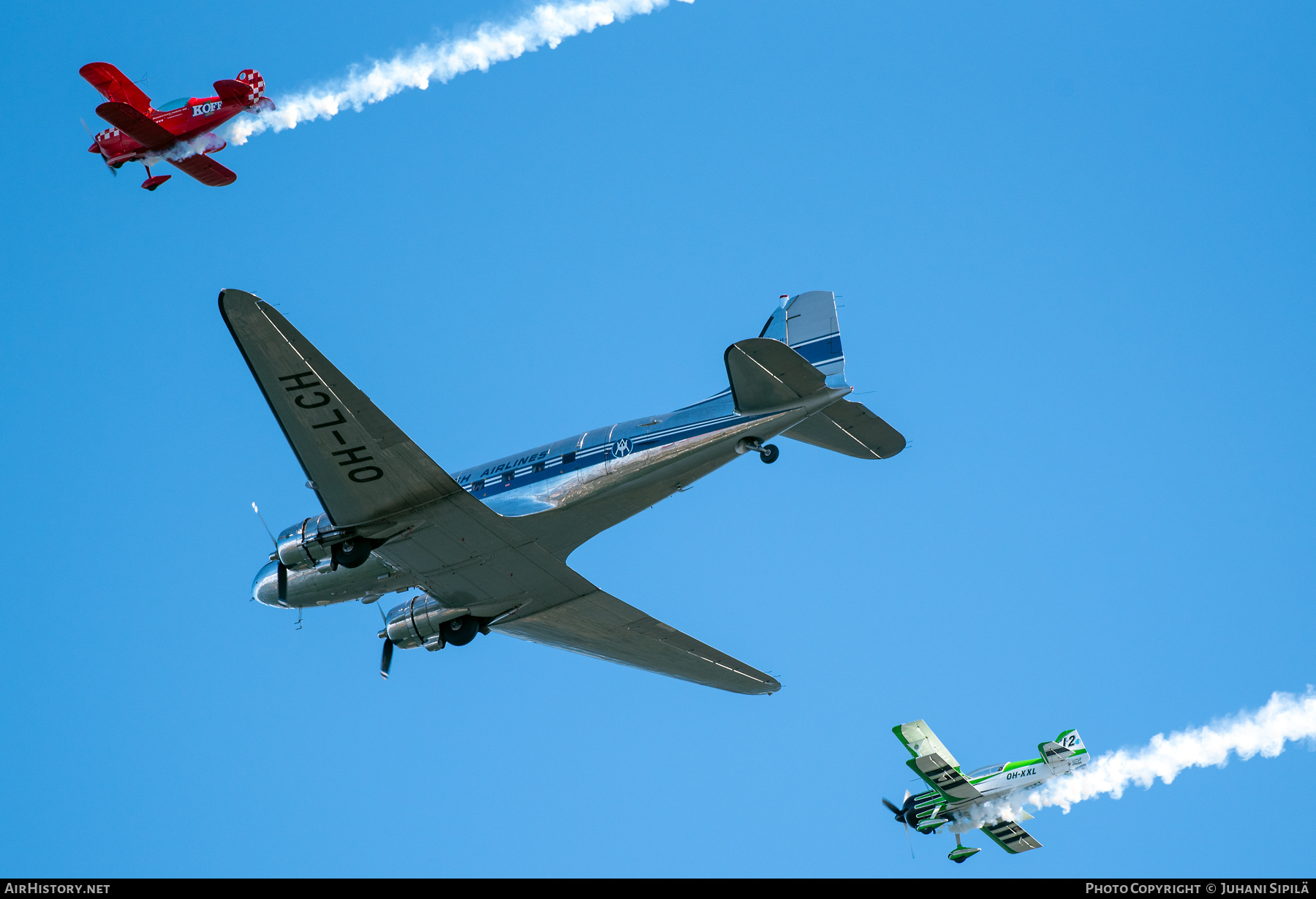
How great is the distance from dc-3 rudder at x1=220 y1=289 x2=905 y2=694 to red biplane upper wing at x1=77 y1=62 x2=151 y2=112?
1371cm

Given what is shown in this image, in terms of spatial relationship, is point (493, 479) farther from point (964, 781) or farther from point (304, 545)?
point (964, 781)

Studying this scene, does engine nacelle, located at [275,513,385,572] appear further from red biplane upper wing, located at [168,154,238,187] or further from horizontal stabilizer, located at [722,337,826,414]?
red biplane upper wing, located at [168,154,238,187]

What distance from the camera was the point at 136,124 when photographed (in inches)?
1220

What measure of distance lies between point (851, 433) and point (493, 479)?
7.46m

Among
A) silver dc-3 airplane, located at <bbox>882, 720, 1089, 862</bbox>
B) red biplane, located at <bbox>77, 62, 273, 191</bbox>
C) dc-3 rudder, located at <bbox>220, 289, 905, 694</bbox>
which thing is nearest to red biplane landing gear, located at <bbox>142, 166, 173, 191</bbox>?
red biplane, located at <bbox>77, 62, 273, 191</bbox>

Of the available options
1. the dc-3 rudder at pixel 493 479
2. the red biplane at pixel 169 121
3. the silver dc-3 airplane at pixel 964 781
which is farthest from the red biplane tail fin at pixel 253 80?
the silver dc-3 airplane at pixel 964 781

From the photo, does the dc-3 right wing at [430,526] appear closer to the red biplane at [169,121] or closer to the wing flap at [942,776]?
the wing flap at [942,776]

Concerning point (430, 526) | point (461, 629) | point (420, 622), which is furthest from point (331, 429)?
point (461, 629)

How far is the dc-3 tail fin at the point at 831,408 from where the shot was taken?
925 inches

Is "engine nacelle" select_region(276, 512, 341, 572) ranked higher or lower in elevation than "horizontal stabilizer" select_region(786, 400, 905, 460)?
lower

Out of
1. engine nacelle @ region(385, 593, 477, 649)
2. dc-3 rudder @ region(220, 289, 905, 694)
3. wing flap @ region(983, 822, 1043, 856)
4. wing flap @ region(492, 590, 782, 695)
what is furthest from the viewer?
wing flap @ region(983, 822, 1043, 856)

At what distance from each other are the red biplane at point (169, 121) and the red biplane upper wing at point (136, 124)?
19 millimetres

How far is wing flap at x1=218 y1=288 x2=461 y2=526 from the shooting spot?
66.5ft

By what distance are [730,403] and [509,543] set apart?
5645 millimetres
